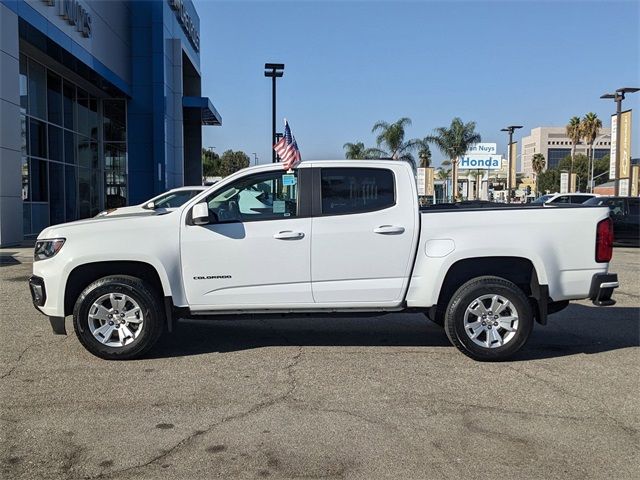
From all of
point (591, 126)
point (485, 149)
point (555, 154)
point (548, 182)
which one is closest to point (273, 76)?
point (485, 149)

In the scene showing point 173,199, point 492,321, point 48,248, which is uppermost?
point 173,199

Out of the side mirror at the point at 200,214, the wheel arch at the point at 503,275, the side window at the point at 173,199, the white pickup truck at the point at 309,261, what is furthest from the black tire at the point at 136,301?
the side window at the point at 173,199

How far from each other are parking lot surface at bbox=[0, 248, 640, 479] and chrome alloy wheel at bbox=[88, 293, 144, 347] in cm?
26

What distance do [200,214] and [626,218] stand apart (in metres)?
17.1

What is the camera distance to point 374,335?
714 centimetres

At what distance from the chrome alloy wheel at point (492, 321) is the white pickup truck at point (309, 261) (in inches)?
0.4

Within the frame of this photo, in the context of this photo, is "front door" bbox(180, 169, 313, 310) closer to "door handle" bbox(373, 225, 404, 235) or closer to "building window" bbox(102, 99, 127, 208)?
"door handle" bbox(373, 225, 404, 235)

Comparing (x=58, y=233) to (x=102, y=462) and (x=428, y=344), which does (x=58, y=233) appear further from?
(x=428, y=344)

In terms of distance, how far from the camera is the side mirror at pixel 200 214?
5758 mm

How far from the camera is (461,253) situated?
593 centimetres

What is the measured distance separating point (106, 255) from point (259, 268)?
1.48 metres

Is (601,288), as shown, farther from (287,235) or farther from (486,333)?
(287,235)

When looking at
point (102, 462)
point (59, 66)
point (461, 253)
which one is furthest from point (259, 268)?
point (59, 66)

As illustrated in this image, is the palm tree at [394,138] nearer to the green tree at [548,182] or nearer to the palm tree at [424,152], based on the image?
the palm tree at [424,152]
